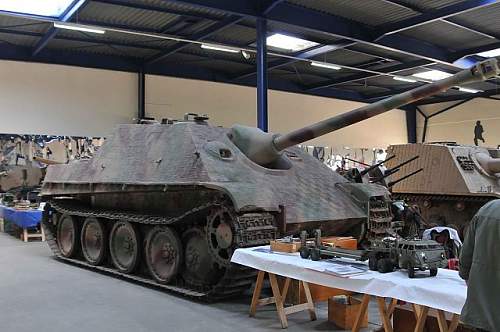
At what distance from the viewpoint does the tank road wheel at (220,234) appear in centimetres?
703

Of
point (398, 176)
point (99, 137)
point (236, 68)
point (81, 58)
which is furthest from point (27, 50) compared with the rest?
point (398, 176)

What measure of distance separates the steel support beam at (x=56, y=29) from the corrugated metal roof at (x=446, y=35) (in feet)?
30.6

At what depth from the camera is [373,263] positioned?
16.5 ft

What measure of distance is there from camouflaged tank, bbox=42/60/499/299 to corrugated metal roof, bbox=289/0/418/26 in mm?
5805

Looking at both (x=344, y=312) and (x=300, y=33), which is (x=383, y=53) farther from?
(x=344, y=312)

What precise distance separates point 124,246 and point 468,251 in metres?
6.91

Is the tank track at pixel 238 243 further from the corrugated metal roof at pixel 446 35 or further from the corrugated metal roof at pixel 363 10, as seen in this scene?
the corrugated metal roof at pixel 446 35

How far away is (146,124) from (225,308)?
3.86m

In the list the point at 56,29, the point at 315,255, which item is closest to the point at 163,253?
the point at 315,255

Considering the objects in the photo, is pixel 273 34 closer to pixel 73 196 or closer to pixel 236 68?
pixel 236 68

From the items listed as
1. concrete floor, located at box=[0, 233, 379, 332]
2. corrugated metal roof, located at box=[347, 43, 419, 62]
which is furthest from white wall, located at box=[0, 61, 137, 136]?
concrete floor, located at box=[0, 233, 379, 332]

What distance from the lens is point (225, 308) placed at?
7102 millimetres

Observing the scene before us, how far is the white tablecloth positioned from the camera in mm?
4105

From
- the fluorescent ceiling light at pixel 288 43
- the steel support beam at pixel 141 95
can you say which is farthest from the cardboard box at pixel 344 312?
the steel support beam at pixel 141 95
